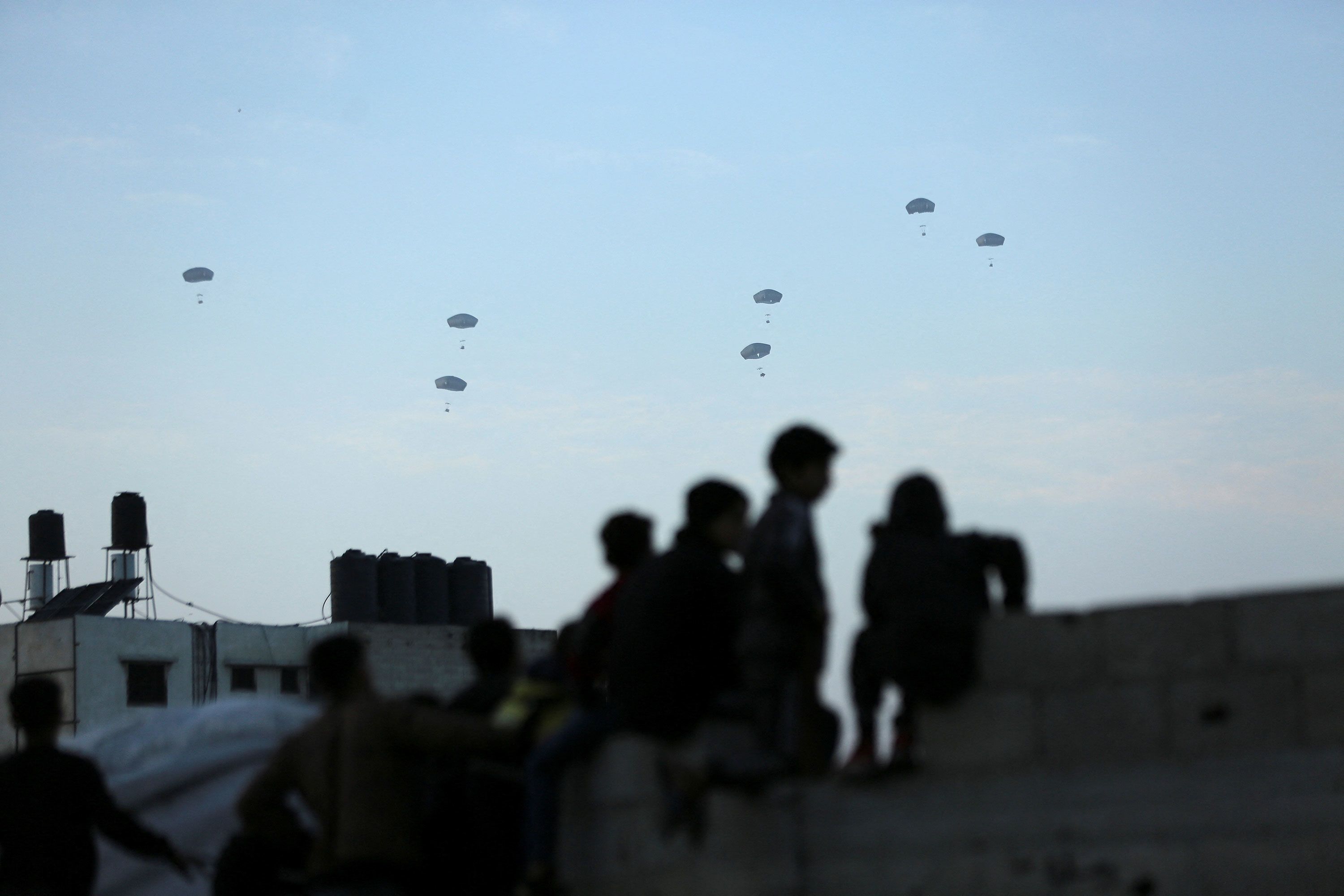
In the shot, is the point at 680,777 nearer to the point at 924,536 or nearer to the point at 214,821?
the point at 924,536

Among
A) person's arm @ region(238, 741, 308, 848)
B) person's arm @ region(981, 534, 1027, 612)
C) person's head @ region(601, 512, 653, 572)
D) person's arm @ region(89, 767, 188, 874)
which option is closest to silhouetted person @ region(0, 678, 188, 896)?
person's arm @ region(89, 767, 188, 874)

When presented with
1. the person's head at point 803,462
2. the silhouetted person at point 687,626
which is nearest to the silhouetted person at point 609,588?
the silhouetted person at point 687,626

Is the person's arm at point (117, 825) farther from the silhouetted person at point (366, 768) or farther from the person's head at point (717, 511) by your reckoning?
the person's head at point (717, 511)

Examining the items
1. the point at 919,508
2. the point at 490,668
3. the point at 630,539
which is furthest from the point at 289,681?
the point at 919,508

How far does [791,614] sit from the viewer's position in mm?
6176

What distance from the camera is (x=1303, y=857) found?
591 centimetres

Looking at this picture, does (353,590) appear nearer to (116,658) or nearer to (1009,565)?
(116,658)

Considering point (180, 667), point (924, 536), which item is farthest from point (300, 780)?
point (180, 667)

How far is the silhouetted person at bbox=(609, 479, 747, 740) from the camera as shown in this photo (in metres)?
6.16

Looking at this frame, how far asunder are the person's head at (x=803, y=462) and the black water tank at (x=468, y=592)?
151ft

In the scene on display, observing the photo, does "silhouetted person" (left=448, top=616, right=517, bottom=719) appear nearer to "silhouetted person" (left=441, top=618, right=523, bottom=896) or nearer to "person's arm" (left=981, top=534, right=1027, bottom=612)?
"silhouetted person" (left=441, top=618, right=523, bottom=896)

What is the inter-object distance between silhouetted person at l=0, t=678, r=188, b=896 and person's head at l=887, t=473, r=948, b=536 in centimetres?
325

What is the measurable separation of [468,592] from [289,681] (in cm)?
778

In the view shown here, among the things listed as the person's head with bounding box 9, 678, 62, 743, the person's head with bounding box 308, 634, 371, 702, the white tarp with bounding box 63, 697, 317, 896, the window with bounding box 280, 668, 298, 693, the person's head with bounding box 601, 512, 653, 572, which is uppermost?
the person's head with bounding box 601, 512, 653, 572
